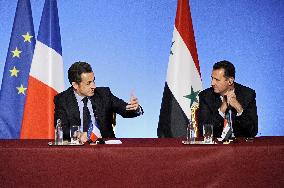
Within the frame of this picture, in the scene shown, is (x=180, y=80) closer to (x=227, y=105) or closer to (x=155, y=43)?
(x=155, y=43)

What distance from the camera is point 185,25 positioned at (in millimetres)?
4730

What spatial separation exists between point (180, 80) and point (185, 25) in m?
0.62

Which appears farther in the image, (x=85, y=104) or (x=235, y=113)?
(x=85, y=104)

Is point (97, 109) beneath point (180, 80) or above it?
beneath

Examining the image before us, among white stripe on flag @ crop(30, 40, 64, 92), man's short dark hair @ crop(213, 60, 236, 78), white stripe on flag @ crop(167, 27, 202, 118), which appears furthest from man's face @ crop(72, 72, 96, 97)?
white stripe on flag @ crop(167, 27, 202, 118)

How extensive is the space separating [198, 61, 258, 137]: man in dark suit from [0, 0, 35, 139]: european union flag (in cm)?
206

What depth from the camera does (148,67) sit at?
16.5 feet

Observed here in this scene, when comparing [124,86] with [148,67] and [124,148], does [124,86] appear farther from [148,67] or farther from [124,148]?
[124,148]

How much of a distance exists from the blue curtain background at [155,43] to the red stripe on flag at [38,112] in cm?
43

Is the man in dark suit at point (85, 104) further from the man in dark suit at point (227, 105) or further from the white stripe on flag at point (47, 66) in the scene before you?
the white stripe on flag at point (47, 66)

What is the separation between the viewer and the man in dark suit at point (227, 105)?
3.33 m

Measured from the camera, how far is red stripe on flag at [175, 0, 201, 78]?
4711 mm

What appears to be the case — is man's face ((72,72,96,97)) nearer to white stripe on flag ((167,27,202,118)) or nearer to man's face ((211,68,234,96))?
man's face ((211,68,234,96))

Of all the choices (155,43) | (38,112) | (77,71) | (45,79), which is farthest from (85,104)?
(155,43)
